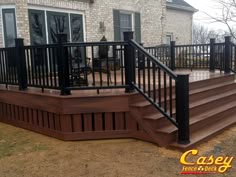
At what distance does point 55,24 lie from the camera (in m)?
8.53

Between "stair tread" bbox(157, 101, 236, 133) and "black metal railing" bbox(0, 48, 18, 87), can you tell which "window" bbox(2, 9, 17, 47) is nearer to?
"black metal railing" bbox(0, 48, 18, 87)

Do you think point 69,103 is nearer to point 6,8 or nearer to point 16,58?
point 16,58

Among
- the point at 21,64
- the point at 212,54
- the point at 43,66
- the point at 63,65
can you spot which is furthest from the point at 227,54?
the point at 21,64

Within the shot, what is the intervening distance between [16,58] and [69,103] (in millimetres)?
1550

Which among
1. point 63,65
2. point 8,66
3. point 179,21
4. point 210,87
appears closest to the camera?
point 63,65

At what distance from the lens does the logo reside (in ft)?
11.5

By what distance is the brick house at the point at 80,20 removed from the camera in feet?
25.3

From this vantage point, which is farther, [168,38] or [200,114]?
[168,38]

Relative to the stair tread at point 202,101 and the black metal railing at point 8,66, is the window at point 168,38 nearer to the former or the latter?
the stair tread at point 202,101

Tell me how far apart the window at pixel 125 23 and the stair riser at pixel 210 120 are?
20.1ft

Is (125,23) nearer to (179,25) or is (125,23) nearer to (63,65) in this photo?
(63,65)

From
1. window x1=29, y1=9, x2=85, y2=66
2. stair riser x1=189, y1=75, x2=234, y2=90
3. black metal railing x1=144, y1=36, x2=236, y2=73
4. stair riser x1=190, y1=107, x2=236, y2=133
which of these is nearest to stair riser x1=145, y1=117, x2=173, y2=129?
stair riser x1=190, y1=107, x2=236, y2=133

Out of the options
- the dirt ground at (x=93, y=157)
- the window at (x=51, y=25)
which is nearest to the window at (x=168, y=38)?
the window at (x=51, y=25)

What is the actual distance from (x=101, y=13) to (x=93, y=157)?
23.2 ft
